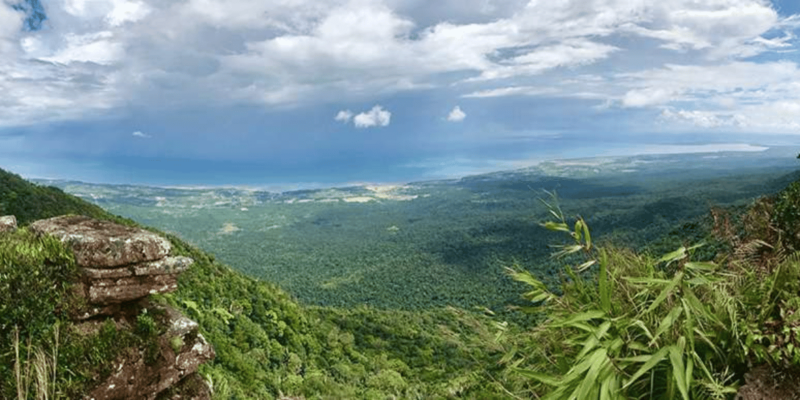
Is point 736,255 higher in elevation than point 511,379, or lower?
higher

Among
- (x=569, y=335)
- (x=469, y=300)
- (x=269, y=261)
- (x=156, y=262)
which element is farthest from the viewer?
(x=269, y=261)

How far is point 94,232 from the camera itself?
816 cm

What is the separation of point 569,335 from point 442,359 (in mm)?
45007

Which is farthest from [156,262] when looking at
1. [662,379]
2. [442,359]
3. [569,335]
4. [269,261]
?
[269,261]

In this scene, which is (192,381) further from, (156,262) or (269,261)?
(269,261)

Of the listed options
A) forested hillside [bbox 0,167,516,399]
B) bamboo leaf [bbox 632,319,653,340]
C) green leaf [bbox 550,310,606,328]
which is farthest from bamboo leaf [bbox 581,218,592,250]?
forested hillside [bbox 0,167,516,399]

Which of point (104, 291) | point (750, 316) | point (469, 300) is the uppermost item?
point (750, 316)

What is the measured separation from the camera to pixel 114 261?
7.82 meters

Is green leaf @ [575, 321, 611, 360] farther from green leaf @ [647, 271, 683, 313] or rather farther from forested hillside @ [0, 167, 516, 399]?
forested hillside @ [0, 167, 516, 399]

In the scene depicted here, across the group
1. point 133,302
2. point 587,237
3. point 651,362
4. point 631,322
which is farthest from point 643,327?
point 133,302

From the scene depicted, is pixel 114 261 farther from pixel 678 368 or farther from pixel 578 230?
pixel 678 368

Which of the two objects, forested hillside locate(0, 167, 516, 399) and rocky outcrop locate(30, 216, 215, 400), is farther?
rocky outcrop locate(30, 216, 215, 400)

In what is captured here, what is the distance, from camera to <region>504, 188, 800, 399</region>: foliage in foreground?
111 inches

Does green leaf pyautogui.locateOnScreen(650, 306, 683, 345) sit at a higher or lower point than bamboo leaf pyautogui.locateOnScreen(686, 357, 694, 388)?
higher
